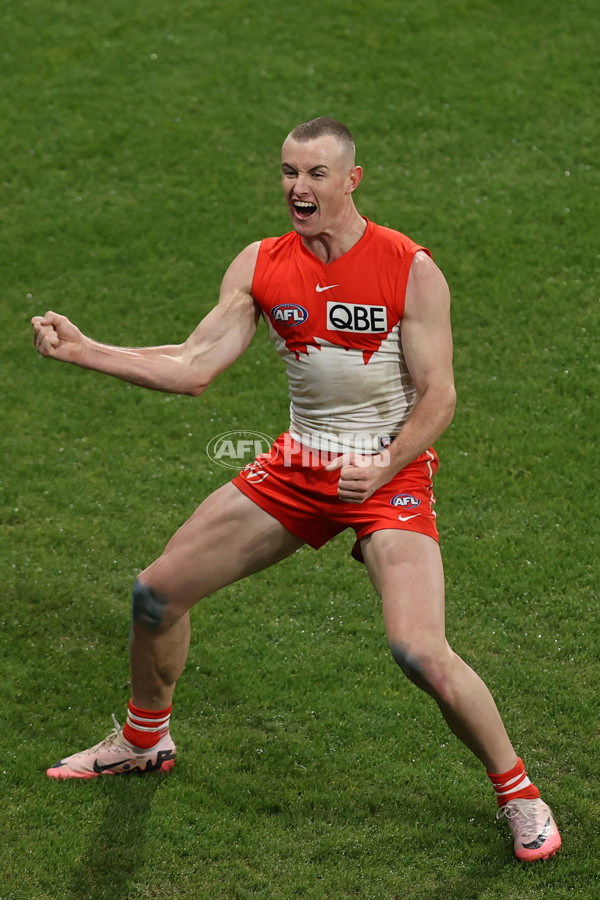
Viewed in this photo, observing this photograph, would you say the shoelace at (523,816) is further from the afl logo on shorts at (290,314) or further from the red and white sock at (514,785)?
the afl logo on shorts at (290,314)

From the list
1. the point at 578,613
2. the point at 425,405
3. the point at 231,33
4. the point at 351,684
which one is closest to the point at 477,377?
the point at 578,613

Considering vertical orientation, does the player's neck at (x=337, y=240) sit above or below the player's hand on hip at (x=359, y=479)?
above

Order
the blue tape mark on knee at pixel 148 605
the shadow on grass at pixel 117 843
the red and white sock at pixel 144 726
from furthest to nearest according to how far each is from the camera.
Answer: the red and white sock at pixel 144 726
the blue tape mark on knee at pixel 148 605
the shadow on grass at pixel 117 843

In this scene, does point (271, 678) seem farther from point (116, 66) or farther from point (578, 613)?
point (116, 66)

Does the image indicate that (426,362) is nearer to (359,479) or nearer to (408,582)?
(359,479)

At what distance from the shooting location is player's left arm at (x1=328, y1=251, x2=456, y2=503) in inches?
204

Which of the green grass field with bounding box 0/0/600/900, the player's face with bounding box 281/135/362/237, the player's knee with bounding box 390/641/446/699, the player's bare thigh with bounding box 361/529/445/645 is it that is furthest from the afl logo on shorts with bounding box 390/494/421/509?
the green grass field with bounding box 0/0/600/900

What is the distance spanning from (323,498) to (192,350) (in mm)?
878

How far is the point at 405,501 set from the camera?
5305 millimetres

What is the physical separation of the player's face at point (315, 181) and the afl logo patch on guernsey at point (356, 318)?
341 mm

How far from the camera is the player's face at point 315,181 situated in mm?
5184

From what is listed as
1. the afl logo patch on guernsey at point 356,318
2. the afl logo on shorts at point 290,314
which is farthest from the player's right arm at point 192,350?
the afl logo patch on guernsey at point 356,318

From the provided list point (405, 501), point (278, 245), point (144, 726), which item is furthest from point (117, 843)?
point (278, 245)

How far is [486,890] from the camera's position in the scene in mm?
5180
